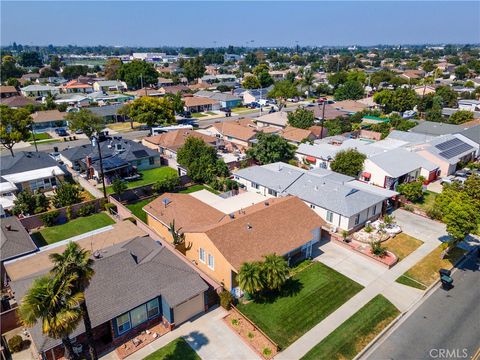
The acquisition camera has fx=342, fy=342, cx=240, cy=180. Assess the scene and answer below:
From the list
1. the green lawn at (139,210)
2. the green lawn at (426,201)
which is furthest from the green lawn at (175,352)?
the green lawn at (426,201)

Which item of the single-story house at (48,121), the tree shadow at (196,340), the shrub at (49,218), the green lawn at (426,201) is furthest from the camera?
the single-story house at (48,121)

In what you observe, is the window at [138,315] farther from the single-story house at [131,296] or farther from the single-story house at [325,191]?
the single-story house at [325,191]

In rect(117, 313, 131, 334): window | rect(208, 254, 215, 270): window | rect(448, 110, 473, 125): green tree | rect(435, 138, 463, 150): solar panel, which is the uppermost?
rect(448, 110, 473, 125): green tree

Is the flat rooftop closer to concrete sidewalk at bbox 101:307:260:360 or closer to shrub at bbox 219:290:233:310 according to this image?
shrub at bbox 219:290:233:310

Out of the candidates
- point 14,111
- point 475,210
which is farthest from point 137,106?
point 475,210

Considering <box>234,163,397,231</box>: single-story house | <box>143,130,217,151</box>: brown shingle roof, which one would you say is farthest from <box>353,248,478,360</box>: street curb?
<box>143,130,217,151</box>: brown shingle roof

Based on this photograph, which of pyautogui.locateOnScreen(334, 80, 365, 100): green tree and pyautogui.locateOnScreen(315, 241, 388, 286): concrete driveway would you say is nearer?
pyautogui.locateOnScreen(315, 241, 388, 286): concrete driveway

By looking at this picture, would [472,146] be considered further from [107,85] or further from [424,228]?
[107,85]
